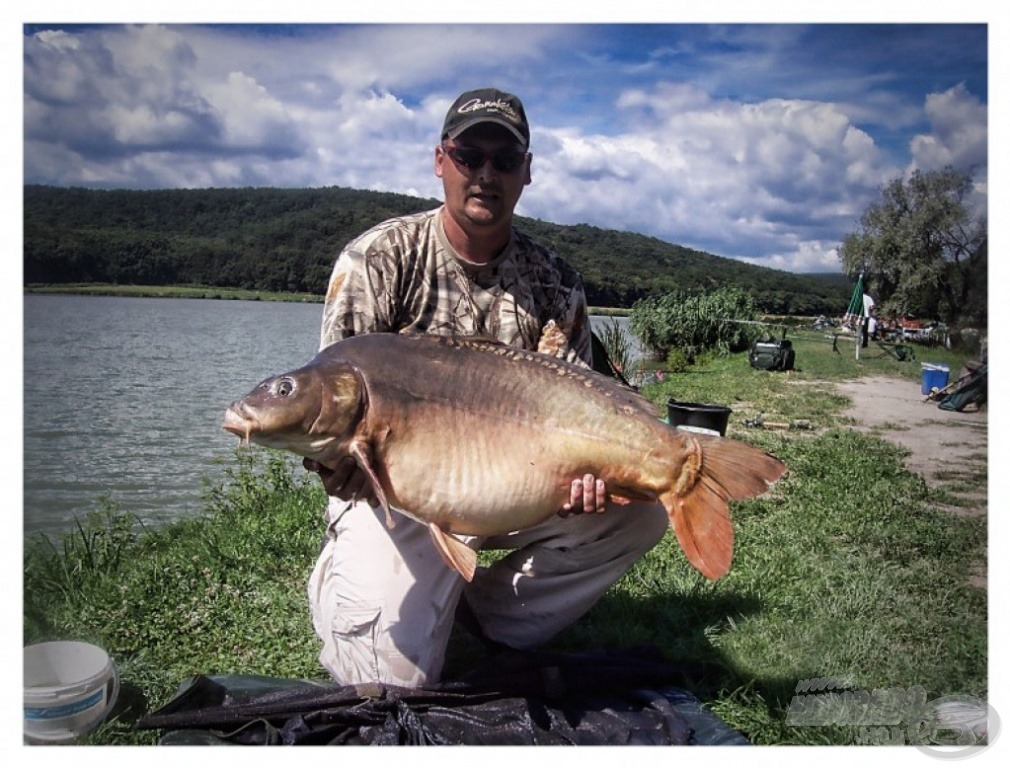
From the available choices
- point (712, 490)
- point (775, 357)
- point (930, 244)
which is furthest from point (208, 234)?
point (775, 357)

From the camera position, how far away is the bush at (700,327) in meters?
19.1

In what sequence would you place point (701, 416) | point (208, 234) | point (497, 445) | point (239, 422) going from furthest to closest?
point (701, 416)
point (208, 234)
point (497, 445)
point (239, 422)

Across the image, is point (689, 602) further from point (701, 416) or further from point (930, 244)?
point (701, 416)

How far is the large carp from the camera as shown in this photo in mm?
2174

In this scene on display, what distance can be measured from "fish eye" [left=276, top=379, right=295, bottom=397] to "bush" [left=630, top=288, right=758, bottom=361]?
1738 centimetres

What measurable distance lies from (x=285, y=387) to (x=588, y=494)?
38.2 inches

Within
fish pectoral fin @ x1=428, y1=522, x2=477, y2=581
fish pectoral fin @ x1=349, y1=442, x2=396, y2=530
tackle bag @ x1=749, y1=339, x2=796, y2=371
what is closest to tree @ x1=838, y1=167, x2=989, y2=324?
fish pectoral fin @ x1=428, y1=522, x2=477, y2=581

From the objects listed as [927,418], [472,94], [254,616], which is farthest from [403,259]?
[927,418]

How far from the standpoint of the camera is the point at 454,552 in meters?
2.21

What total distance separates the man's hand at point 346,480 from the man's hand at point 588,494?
0.64 metres

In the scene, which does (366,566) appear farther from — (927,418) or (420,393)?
(927,418)

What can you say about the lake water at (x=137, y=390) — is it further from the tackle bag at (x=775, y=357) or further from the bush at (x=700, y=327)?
the bush at (x=700, y=327)

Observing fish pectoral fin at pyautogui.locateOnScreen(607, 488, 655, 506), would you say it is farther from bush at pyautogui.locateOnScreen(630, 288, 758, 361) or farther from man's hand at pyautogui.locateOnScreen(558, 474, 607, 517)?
bush at pyautogui.locateOnScreen(630, 288, 758, 361)

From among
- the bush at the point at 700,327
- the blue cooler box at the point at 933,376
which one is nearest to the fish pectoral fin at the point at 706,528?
the blue cooler box at the point at 933,376
